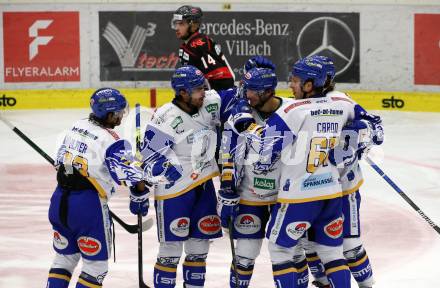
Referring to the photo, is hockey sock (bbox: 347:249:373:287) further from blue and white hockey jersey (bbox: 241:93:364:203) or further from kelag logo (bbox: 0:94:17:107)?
kelag logo (bbox: 0:94:17:107)

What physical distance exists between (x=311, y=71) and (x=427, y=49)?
7.99 metres

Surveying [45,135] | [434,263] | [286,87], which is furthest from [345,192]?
[286,87]

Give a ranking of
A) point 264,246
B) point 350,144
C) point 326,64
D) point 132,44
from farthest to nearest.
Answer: point 132,44
point 264,246
point 350,144
point 326,64

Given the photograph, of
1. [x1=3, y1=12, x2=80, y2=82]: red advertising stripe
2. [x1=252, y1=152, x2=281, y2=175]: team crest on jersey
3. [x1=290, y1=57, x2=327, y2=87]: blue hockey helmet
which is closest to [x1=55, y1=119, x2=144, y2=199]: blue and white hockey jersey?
[x1=252, y1=152, x2=281, y2=175]: team crest on jersey

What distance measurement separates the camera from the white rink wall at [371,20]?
13273 millimetres

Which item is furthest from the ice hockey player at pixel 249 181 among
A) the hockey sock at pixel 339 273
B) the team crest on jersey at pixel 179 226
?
the hockey sock at pixel 339 273

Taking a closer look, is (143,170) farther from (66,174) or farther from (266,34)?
(266,34)

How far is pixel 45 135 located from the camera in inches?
470

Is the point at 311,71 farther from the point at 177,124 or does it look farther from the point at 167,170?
the point at 167,170

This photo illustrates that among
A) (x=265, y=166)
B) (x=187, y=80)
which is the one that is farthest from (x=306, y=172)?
(x=187, y=80)

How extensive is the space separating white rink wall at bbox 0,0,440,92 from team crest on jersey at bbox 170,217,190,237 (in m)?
7.52

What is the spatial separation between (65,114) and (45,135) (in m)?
1.24

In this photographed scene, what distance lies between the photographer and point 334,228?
5727 mm

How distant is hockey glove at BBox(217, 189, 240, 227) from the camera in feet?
19.0
